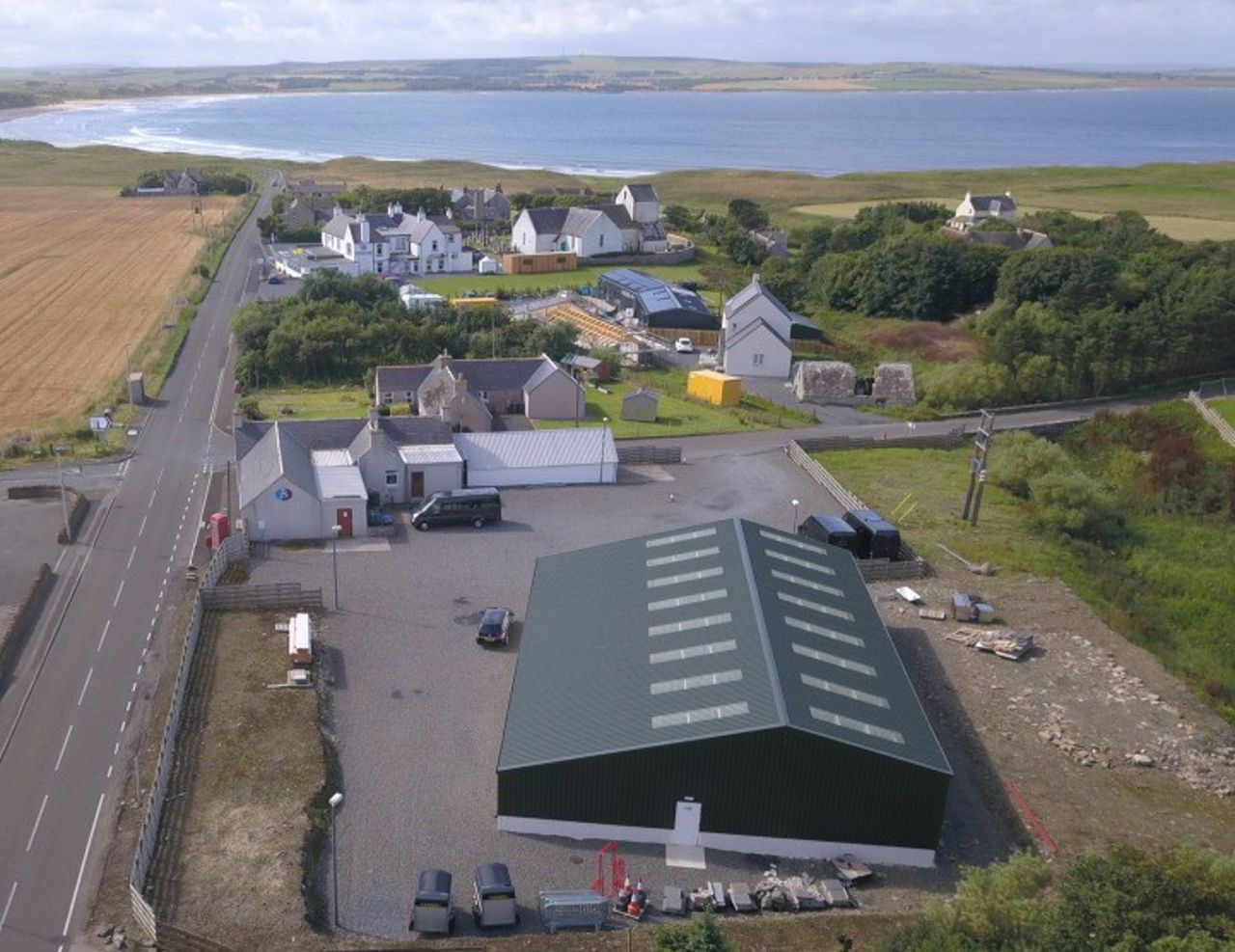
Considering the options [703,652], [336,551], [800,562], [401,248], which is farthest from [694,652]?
[401,248]

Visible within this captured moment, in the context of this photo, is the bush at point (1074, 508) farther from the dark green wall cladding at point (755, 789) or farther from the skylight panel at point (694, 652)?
the dark green wall cladding at point (755, 789)

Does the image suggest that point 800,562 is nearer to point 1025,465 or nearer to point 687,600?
point 687,600

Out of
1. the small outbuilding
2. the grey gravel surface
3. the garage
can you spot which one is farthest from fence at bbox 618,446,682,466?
the small outbuilding

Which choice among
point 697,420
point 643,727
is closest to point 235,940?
point 643,727

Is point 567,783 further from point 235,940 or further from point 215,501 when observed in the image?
point 215,501

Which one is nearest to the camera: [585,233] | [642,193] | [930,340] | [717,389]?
[717,389]

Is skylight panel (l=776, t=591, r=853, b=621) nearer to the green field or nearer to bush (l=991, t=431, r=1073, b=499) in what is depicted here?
the green field
